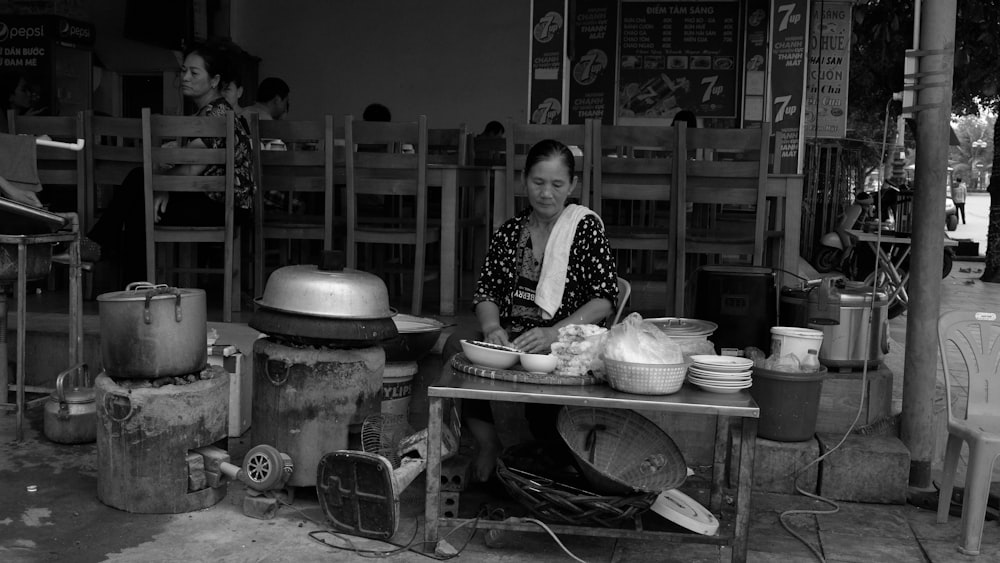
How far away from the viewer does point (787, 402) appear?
391 cm

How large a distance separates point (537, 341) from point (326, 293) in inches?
31.2

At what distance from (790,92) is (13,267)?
6352 mm

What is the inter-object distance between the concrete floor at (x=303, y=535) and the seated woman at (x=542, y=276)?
38 centimetres

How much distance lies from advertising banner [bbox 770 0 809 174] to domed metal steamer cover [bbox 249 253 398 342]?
18.1ft

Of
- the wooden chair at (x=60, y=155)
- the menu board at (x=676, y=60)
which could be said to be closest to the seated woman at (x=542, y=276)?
the wooden chair at (x=60, y=155)

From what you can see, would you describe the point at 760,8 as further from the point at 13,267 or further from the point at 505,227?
the point at 13,267

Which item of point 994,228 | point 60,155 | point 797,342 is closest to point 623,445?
point 797,342

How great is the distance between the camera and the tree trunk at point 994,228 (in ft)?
37.3

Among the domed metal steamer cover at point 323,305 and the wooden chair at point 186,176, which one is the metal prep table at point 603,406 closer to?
the domed metal steamer cover at point 323,305

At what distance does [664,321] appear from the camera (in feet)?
13.3

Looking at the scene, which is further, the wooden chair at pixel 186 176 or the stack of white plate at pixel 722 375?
the wooden chair at pixel 186 176

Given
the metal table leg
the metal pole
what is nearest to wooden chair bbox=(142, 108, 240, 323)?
the metal table leg

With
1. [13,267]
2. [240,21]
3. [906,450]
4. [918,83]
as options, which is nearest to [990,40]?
A: [918,83]

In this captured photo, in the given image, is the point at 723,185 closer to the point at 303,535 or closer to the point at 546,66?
the point at 303,535
